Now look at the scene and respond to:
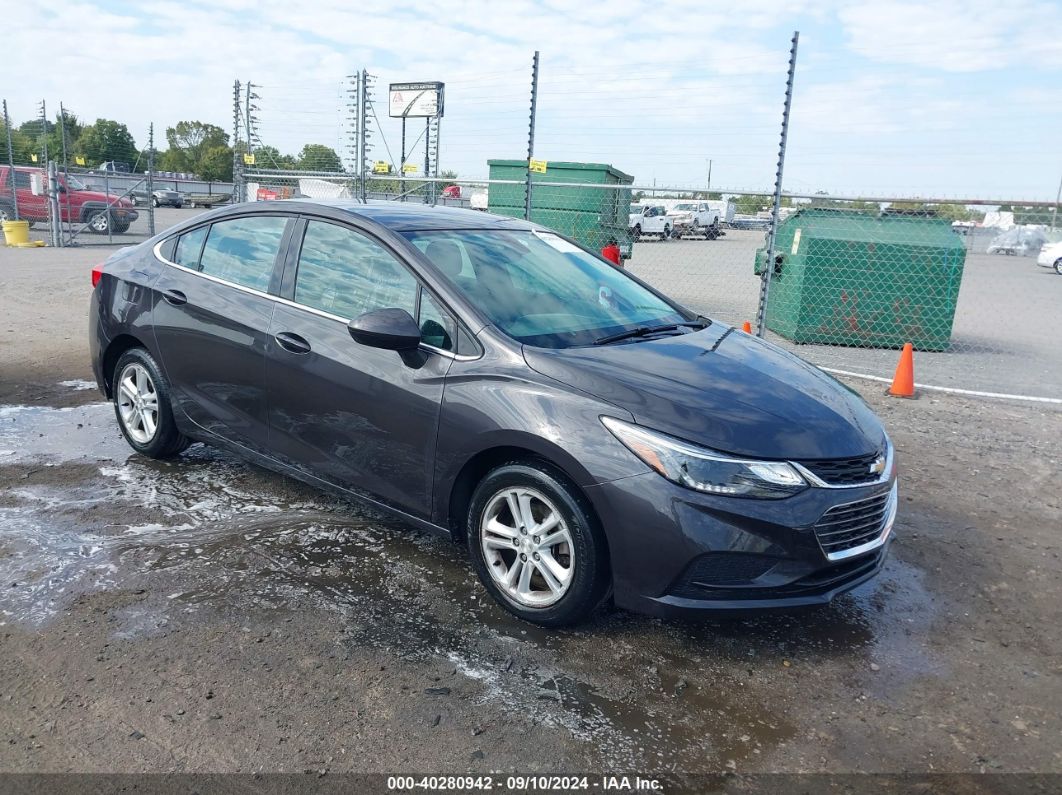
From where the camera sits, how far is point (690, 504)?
3.04m

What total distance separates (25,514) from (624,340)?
3079 millimetres

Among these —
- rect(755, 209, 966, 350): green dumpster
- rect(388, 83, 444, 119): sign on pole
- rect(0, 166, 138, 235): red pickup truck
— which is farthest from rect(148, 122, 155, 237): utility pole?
rect(755, 209, 966, 350): green dumpster

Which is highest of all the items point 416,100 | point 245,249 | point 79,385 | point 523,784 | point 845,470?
point 416,100

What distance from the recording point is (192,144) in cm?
8662

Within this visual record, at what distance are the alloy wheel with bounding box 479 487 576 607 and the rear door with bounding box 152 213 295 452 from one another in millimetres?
1436

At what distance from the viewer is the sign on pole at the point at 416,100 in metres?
13.6

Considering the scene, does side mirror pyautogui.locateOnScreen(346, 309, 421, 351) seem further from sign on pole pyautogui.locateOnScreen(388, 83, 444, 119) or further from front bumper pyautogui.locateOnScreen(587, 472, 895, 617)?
sign on pole pyautogui.locateOnScreen(388, 83, 444, 119)

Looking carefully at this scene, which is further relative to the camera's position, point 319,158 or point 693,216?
point 693,216

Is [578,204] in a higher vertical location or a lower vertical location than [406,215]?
higher

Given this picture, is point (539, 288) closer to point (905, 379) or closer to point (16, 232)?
point (905, 379)

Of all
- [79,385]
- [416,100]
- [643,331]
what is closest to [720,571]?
[643,331]

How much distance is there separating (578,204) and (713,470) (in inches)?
420

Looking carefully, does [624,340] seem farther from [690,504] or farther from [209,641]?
[209,641]

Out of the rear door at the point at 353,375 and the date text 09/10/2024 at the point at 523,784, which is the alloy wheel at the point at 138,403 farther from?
the date text 09/10/2024 at the point at 523,784
